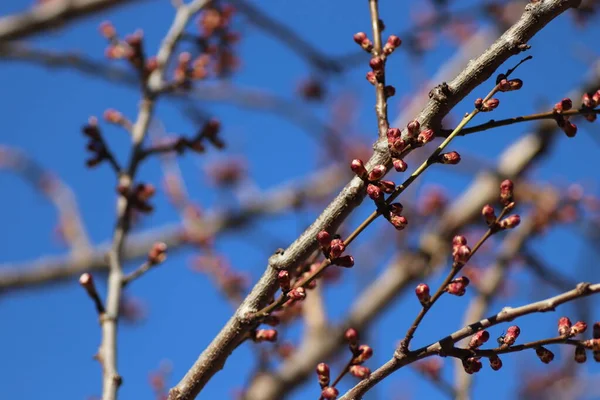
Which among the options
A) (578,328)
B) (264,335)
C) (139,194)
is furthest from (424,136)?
(139,194)

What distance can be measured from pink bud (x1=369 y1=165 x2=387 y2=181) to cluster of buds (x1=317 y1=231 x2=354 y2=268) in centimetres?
17

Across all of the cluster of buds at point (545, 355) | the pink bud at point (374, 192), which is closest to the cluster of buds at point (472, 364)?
the cluster of buds at point (545, 355)

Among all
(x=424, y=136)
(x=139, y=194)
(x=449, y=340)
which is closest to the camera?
(x=449, y=340)

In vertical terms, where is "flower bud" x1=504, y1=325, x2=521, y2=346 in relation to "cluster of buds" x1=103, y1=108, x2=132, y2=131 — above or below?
below

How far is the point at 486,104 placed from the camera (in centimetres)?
170

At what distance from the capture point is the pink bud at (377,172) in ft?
5.38

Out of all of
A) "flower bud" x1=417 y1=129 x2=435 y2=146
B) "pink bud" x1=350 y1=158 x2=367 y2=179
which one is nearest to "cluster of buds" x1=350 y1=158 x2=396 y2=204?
"pink bud" x1=350 y1=158 x2=367 y2=179

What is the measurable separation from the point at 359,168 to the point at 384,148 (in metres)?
0.12

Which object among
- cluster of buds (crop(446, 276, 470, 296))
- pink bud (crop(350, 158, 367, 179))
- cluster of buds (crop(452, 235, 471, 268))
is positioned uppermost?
pink bud (crop(350, 158, 367, 179))

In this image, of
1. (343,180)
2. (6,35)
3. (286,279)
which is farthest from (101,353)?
(343,180)

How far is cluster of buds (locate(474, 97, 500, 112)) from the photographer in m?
1.69

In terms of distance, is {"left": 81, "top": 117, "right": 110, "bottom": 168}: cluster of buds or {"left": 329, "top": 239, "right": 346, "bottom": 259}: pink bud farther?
{"left": 81, "top": 117, "right": 110, "bottom": 168}: cluster of buds

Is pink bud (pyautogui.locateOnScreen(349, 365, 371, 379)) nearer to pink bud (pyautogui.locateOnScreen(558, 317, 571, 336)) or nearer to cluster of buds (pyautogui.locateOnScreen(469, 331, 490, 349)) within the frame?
cluster of buds (pyautogui.locateOnScreen(469, 331, 490, 349))

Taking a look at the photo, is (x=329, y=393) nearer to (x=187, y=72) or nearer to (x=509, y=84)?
(x=509, y=84)
